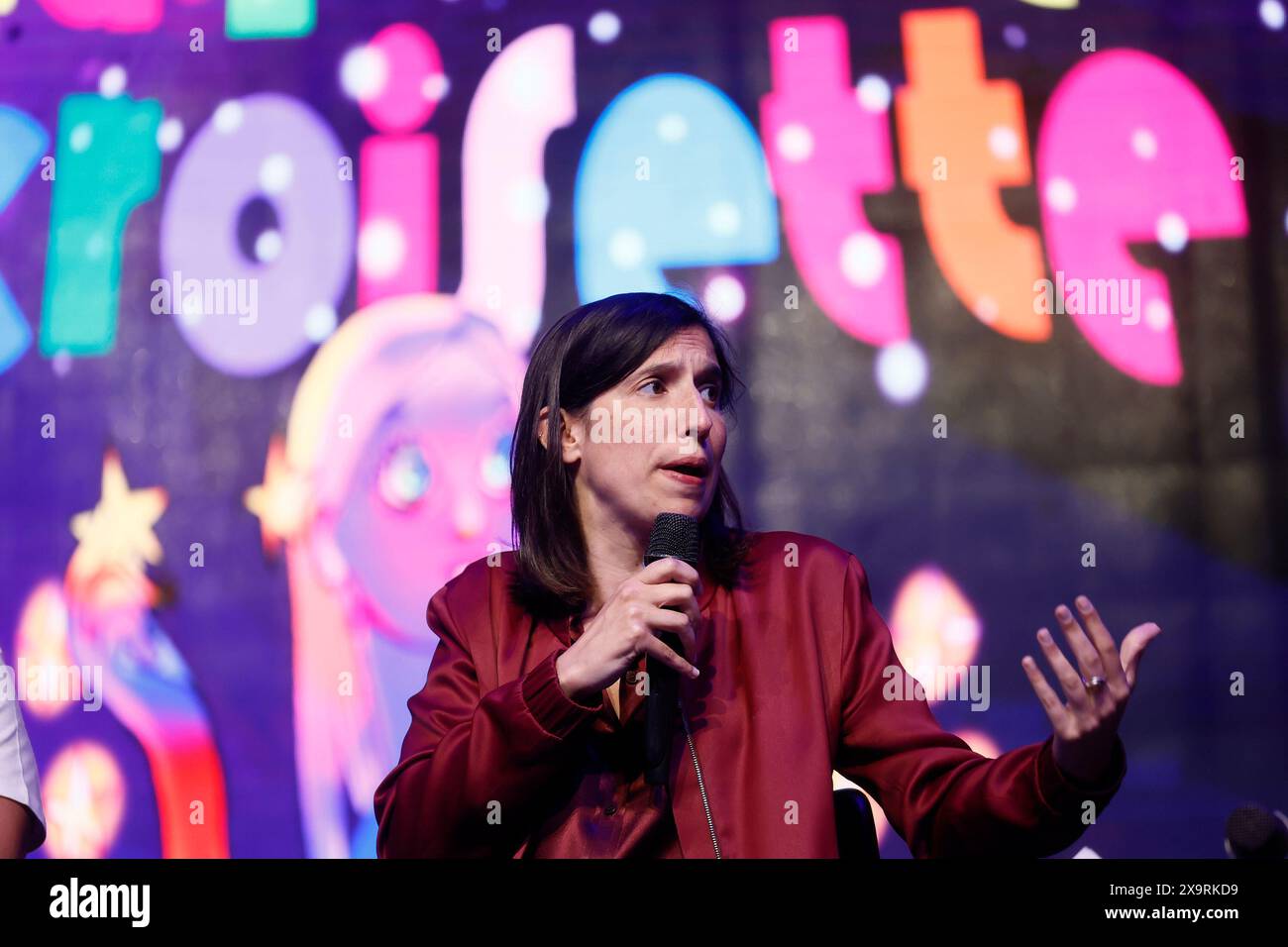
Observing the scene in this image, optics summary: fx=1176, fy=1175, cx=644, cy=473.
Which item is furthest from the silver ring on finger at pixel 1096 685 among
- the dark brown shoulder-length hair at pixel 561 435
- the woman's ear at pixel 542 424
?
the woman's ear at pixel 542 424

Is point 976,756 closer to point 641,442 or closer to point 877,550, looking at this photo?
point 641,442

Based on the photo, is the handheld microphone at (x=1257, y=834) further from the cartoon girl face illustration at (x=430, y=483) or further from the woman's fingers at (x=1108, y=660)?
the cartoon girl face illustration at (x=430, y=483)

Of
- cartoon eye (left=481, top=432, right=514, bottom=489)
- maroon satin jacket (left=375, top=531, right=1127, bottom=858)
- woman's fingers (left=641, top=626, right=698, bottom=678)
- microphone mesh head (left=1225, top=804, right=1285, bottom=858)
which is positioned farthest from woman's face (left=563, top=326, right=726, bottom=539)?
cartoon eye (left=481, top=432, right=514, bottom=489)

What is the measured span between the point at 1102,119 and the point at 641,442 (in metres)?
1.80

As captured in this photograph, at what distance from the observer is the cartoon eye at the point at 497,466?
2799 mm

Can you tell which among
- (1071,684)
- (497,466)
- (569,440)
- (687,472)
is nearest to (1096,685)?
(1071,684)

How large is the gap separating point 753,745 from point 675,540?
0.29 metres

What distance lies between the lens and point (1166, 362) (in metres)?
2.74

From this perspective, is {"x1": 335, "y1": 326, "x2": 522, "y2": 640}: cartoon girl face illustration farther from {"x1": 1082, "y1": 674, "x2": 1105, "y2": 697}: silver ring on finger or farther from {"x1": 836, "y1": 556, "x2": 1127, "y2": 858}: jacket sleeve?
{"x1": 1082, "y1": 674, "x2": 1105, "y2": 697}: silver ring on finger

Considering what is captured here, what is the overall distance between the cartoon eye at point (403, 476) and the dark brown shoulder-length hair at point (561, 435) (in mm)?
1079

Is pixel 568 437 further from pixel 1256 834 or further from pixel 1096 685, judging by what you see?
pixel 1256 834

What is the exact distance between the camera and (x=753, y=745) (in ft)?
4.98
